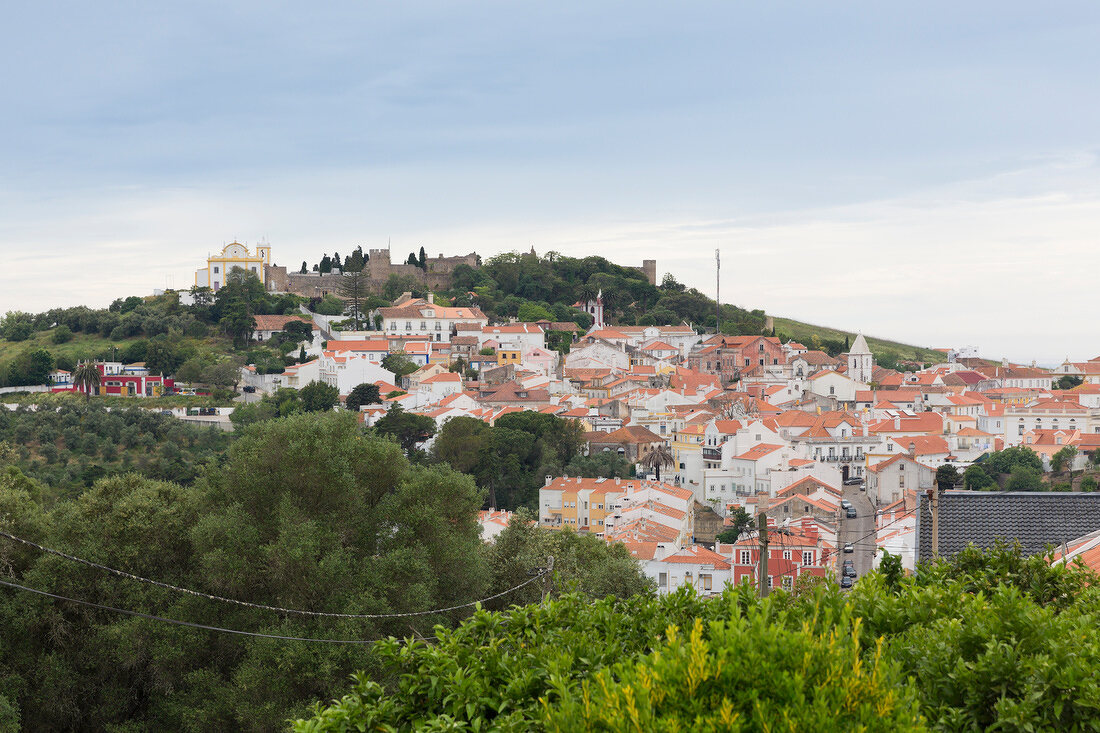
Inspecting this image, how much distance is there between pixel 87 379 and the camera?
50688mm

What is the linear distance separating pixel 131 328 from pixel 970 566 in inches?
2471

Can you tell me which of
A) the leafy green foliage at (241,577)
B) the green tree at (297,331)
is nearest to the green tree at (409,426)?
the green tree at (297,331)

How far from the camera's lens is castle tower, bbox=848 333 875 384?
61656mm

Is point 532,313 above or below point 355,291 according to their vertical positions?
below

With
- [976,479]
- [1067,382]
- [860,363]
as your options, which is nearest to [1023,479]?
[976,479]

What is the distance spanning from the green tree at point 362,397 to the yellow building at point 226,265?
2706cm

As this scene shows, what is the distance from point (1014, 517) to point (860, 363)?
53624 millimetres

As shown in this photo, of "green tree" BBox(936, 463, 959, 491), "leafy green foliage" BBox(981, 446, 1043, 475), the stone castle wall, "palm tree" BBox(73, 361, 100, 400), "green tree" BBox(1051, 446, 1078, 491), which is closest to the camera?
"green tree" BBox(936, 463, 959, 491)

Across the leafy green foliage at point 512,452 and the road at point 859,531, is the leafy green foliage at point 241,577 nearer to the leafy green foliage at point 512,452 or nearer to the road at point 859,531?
the road at point 859,531

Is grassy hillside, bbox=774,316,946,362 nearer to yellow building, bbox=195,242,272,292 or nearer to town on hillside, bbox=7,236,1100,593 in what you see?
town on hillside, bbox=7,236,1100,593

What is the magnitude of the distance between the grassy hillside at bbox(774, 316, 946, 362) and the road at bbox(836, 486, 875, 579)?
4361 centimetres

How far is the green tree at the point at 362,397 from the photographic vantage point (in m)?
50.0

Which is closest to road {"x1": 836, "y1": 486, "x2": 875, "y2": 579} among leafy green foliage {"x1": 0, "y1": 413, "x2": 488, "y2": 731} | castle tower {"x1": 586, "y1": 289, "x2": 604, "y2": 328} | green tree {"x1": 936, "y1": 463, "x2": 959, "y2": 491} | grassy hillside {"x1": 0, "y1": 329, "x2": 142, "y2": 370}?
green tree {"x1": 936, "y1": 463, "x2": 959, "y2": 491}

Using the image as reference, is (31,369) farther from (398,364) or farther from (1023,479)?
(1023,479)
